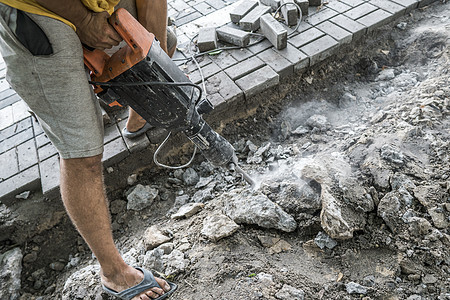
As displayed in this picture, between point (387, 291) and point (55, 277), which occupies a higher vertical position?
point (387, 291)

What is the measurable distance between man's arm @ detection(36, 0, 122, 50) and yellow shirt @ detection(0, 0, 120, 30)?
0.06ft

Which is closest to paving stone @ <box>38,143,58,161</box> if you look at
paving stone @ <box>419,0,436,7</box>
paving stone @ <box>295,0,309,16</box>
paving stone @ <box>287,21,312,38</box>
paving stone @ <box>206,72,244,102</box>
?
paving stone @ <box>206,72,244,102</box>

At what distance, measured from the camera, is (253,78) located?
2.79m

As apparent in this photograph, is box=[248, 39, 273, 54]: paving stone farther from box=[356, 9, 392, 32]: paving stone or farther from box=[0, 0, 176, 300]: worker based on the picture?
box=[0, 0, 176, 300]: worker

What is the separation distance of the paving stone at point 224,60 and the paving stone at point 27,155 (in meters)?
1.78

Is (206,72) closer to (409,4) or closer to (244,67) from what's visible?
(244,67)

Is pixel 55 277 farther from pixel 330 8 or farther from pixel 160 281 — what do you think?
pixel 330 8

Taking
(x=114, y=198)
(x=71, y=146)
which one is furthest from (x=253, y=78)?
(x=71, y=146)

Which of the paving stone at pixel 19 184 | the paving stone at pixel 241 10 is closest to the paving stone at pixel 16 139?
the paving stone at pixel 19 184

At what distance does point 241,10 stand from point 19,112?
8.04 feet

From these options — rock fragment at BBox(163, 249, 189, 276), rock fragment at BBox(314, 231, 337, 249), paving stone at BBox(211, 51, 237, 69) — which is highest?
paving stone at BBox(211, 51, 237, 69)

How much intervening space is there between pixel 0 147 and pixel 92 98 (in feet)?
5.82

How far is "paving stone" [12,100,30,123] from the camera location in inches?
117

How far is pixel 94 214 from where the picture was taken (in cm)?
164
